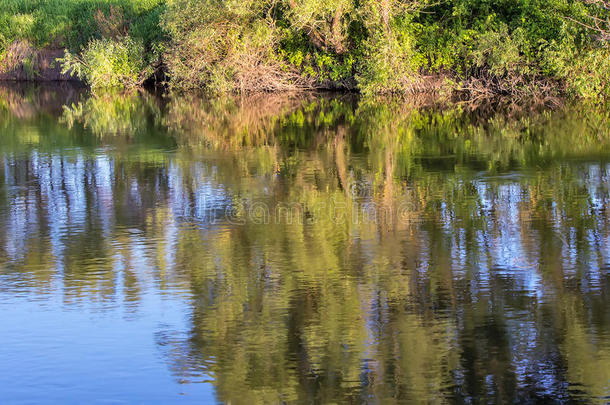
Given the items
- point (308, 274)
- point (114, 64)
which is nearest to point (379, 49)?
point (114, 64)

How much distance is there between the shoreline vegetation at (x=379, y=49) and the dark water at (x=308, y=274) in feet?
32.3

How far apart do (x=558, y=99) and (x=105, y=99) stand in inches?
567

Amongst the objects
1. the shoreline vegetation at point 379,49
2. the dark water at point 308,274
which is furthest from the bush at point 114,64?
the dark water at point 308,274

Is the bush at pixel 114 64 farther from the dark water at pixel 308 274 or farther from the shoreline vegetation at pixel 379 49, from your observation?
the dark water at pixel 308 274

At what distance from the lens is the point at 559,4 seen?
2666 centimetres

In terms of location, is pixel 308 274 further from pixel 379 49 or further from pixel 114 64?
pixel 114 64

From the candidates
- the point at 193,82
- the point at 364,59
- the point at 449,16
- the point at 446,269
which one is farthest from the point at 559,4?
the point at 446,269

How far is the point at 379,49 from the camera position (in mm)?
28203

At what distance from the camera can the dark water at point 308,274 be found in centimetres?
621

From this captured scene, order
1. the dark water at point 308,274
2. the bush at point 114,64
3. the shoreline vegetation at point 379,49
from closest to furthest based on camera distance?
1. the dark water at point 308,274
2. the shoreline vegetation at point 379,49
3. the bush at point 114,64

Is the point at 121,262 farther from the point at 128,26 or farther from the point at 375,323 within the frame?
the point at 128,26

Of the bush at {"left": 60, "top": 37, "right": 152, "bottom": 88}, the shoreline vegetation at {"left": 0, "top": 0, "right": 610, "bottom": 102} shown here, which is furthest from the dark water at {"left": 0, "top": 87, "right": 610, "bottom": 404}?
the bush at {"left": 60, "top": 37, "right": 152, "bottom": 88}

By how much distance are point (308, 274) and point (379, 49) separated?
20537 millimetres

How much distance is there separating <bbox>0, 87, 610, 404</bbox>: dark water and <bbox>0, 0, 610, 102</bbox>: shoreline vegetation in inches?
387
